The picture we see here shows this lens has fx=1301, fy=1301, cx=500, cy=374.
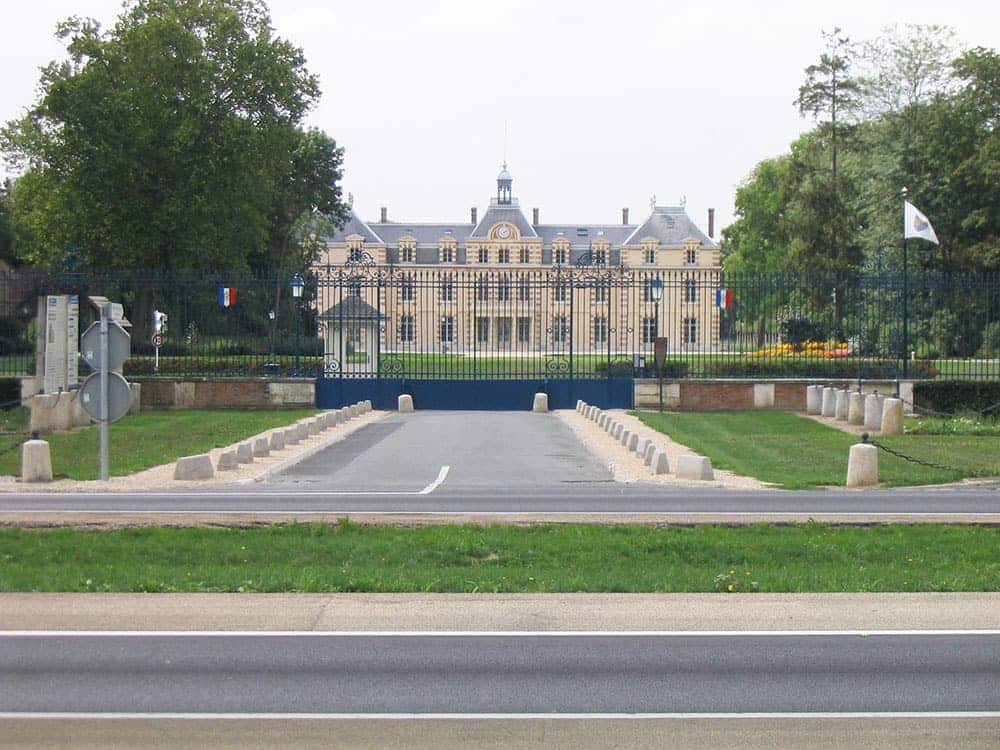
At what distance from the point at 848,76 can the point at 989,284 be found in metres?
43.7

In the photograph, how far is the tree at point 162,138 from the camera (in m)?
54.5

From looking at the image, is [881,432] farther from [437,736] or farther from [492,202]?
[492,202]

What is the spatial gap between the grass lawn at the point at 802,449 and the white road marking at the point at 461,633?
10500mm

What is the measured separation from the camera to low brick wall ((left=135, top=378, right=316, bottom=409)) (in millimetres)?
36656

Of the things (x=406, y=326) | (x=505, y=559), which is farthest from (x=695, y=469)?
(x=406, y=326)

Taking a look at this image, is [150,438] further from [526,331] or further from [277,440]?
[526,331]

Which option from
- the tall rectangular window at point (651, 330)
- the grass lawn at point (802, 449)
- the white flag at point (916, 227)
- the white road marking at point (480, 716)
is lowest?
the white road marking at point (480, 716)

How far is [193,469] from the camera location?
21094 mm

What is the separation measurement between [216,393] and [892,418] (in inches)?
726

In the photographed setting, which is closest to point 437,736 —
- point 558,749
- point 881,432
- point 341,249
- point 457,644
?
point 558,749

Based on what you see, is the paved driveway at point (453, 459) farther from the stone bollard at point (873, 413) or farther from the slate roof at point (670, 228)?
the slate roof at point (670, 228)

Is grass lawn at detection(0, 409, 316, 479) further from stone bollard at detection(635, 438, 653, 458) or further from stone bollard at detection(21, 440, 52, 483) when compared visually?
stone bollard at detection(635, 438, 653, 458)

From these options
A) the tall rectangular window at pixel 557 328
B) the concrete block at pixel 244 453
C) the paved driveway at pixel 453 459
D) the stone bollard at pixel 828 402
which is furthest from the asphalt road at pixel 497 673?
the tall rectangular window at pixel 557 328

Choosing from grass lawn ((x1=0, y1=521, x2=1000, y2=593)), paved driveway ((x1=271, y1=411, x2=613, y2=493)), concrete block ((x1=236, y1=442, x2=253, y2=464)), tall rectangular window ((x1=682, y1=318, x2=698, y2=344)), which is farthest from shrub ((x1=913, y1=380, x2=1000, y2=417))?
grass lawn ((x1=0, y1=521, x2=1000, y2=593))
